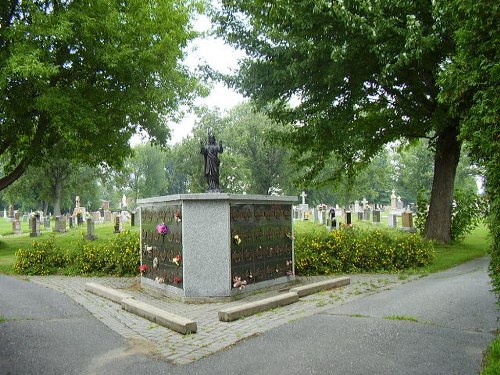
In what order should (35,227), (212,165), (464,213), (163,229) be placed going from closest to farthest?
1. (163,229)
2. (212,165)
3. (464,213)
4. (35,227)

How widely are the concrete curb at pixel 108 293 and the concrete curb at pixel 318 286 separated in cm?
325

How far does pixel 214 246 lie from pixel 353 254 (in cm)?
482

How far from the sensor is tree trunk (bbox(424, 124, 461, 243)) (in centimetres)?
1573

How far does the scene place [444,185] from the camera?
619 inches

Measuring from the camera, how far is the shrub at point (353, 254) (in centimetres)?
1126

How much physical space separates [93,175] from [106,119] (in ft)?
110

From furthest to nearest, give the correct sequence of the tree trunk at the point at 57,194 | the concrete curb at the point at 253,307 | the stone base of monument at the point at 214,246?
the tree trunk at the point at 57,194
the stone base of monument at the point at 214,246
the concrete curb at the point at 253,307

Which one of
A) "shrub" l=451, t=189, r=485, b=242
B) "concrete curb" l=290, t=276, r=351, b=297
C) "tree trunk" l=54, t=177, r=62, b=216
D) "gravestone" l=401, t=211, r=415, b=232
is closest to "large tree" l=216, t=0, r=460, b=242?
"shrub" l=451, t=189, r=485, b=242

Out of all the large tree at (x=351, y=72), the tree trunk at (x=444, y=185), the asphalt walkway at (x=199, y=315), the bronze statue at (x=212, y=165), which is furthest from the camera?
the tree trunk at (x=444, y=185)

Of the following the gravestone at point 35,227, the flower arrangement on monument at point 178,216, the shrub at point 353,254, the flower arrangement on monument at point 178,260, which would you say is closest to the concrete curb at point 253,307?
the flower arrangement on monument at point 178,260

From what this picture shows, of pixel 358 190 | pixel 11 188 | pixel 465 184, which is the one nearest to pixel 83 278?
pixel 11 188

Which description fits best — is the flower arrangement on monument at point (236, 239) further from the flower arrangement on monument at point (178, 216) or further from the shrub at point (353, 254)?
the shrub at point (353, 254)

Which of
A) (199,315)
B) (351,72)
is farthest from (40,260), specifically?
(351,72)

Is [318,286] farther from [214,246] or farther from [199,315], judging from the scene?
[199,315]
